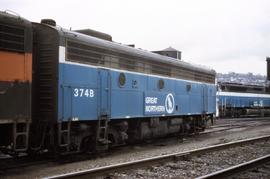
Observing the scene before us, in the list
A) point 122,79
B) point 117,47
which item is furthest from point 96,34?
point 122,79

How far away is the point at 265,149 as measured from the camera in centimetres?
1555

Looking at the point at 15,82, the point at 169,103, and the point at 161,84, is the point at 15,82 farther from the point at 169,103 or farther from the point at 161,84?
the point at 169,103

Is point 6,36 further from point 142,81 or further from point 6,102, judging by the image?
point 142,81

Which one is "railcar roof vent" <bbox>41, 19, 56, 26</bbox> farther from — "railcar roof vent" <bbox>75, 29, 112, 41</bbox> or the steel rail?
the steel rail

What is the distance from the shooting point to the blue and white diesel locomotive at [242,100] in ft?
147

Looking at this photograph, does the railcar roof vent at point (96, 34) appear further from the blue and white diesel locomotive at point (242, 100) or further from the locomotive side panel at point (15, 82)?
the blue and white diesel locomotive at point (242, 100)

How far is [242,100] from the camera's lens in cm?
4772

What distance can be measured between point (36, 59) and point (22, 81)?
1.61 metres

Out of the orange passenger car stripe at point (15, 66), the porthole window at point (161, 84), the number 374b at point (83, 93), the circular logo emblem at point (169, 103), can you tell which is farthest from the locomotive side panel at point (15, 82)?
the circular logo emblem at point (169, 103)

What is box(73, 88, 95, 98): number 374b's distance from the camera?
12039mm

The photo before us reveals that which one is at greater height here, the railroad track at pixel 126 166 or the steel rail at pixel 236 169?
the railroad track at pixel 126 166

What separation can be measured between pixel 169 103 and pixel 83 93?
18.7ft

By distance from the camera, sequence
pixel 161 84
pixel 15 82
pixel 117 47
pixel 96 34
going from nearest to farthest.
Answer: pixel 15 82 < pixel 96 34 < pixel 117 47 < pixel 161 84

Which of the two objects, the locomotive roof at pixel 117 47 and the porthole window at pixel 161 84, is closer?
the locomotive roof at pixel 117 47
